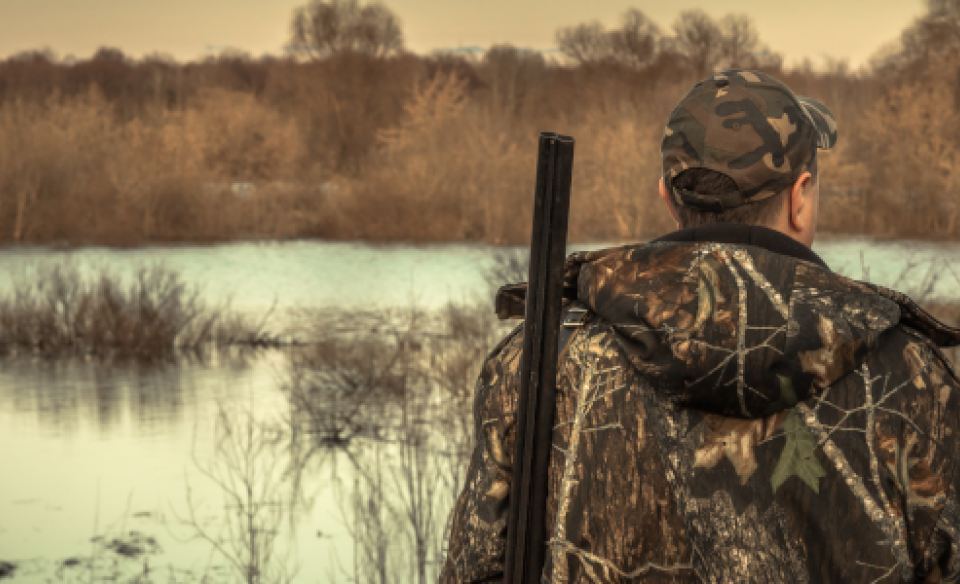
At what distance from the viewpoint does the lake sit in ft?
22.0

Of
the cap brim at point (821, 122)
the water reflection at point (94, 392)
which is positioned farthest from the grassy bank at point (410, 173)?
the cap brim at point (821, 122)

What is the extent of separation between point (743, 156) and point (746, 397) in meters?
0.28

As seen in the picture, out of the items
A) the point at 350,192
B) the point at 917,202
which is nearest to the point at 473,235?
the point at 350,192

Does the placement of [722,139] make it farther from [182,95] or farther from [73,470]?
[182,95]

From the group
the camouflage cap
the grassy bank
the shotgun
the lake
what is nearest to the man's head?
the camouflage cap

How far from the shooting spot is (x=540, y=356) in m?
1.23

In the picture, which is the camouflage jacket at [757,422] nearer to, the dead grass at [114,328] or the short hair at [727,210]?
the short hair at [727,210]

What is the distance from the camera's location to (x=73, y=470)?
9445 mm

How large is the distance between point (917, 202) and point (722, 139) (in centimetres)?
2875

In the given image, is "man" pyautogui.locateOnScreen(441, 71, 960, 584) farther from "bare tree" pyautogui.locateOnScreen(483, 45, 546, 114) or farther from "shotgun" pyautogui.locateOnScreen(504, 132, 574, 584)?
"bare tree" pyautogui.locateOnScreen(483, 45, 546, 114)

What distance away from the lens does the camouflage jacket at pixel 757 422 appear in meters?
1.14

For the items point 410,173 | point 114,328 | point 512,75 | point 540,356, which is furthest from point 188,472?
point 512,75

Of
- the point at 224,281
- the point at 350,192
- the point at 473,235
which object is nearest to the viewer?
the point at 224,281

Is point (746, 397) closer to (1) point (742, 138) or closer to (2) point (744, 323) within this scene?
(2) point (744, 323)
